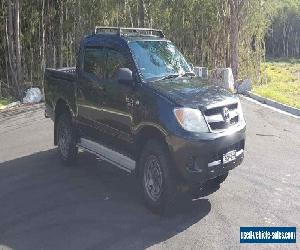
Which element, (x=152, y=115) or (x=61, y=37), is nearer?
(x=152, y=115)

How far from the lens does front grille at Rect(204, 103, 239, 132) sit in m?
5.47

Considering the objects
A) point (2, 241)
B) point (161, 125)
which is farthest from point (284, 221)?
point (2, 241)

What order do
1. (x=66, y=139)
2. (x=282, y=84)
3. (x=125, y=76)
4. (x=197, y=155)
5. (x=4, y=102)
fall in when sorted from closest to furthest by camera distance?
1. (x=197, y=155)
2. (x=125, y=76)
3. (x=66, y=139)
4. (x=4, y=102)
5. (x=282, y=84)

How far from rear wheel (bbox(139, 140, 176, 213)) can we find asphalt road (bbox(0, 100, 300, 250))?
176mm

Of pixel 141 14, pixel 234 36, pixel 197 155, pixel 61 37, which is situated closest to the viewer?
pixel 197 155

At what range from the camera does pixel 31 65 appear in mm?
14953

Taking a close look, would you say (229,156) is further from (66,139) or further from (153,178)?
(66,139)

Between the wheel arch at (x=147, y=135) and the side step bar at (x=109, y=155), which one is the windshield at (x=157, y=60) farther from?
the side step bar at (x=109, y=155)

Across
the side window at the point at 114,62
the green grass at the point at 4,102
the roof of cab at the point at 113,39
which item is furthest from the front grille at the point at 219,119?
the green grass at the point at 4,102

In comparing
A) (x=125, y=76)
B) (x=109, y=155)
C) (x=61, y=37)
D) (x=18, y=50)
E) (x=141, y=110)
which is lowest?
(x=109, y=155)

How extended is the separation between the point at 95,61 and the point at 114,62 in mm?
546

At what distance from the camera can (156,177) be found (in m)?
5.66

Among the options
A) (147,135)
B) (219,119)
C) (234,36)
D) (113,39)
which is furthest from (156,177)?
(234,36)

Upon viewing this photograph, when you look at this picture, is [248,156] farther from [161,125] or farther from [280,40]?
[280,40]
